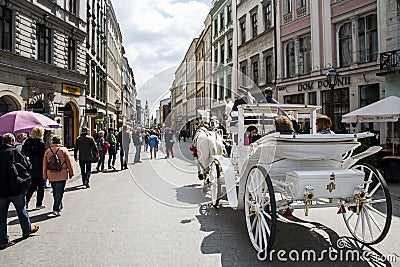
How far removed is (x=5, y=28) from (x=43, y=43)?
13.0 ft

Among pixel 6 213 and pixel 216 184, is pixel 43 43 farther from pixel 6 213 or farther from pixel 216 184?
pixel 216 184

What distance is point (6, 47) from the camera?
17.5 metres

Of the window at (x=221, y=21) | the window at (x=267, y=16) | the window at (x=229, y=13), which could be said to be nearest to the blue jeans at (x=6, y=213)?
the window at (x=267, y=16)

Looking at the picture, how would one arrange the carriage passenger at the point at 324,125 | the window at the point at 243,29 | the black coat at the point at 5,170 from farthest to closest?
the window at the point at 243,29
the carriage passenger at the point at 324,125
the black coat at the point at 5,170

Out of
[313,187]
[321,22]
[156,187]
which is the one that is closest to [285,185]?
[313,187]

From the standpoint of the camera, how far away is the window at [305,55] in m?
20.9

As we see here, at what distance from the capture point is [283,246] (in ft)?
15.9

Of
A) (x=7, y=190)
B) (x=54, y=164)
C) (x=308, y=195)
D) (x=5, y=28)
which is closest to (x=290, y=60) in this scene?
(x=5, y=28)

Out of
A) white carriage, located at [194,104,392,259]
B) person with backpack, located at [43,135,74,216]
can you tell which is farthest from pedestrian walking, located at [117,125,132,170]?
white carriage, located at [194,104,392,259]

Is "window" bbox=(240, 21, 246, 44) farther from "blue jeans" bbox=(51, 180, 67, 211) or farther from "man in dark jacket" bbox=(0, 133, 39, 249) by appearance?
"man in dark jacket" bbox=(0, 133, 39, 249)

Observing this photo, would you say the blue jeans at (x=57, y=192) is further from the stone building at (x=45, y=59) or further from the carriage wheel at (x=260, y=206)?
the stone building at (x=45, y=59)

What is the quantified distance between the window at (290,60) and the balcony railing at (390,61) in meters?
7.65

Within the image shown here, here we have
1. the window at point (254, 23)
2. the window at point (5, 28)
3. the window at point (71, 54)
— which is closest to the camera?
the window at point (5, 28)

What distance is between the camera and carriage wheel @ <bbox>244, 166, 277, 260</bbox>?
13.4 ft
